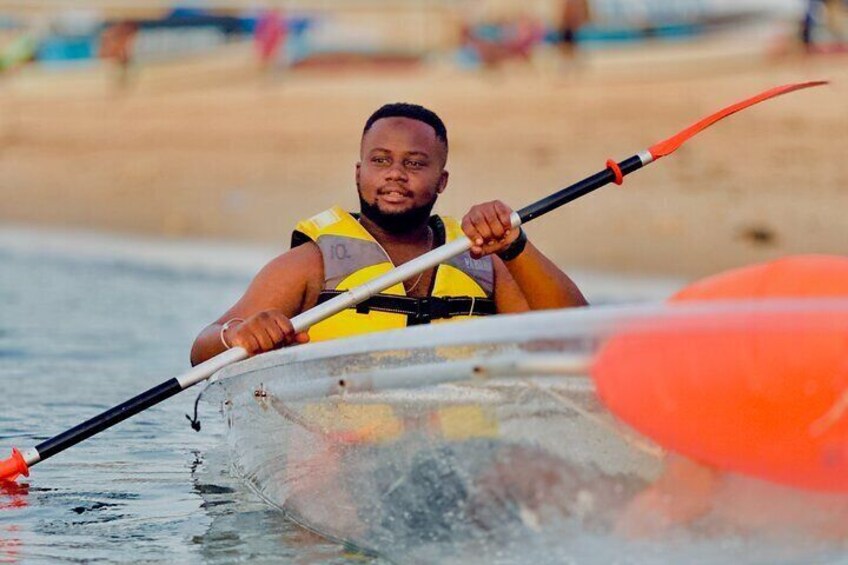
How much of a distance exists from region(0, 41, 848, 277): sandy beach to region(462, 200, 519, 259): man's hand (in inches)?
249

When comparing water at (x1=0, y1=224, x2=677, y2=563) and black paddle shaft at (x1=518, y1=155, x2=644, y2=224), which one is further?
black paddle shaft at (x1=518, y1=155, x2=644, y2=224)

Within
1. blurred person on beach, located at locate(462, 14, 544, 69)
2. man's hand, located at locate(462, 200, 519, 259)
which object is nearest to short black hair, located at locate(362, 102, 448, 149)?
man's hand, located at locate(462, 200, 519, 259)

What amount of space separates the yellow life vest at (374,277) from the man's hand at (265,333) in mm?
300

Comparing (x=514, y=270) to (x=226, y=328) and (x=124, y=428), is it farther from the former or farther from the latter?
(x=124, y=428)

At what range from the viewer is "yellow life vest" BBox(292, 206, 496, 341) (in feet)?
16.3

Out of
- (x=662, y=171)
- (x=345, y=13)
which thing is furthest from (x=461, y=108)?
(x=345, y=13)

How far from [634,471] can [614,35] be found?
19.5 meters

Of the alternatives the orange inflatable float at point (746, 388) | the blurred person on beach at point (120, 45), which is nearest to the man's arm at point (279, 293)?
the orange inflatable float at point (746, 388)

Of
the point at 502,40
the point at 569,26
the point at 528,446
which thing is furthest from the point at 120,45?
the point at 528,446

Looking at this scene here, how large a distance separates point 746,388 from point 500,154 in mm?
10863

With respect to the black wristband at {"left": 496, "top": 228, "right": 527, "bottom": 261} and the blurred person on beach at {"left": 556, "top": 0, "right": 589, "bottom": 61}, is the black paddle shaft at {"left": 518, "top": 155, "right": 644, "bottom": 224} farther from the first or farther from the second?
the blurred person on beach at {"left": 556, "top": 0, "right": 589, "bottom": 61}

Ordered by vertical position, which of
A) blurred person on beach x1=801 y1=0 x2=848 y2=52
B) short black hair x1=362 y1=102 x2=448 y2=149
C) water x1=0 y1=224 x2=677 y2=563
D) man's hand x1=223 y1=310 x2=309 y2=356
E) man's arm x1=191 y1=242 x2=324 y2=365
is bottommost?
water x1=0 y1=224 x2=677 y2=563

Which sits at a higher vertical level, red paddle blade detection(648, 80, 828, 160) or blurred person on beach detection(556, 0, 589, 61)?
blurred person on beach detection(556, 0, 589, 61)

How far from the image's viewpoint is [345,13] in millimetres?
25406
